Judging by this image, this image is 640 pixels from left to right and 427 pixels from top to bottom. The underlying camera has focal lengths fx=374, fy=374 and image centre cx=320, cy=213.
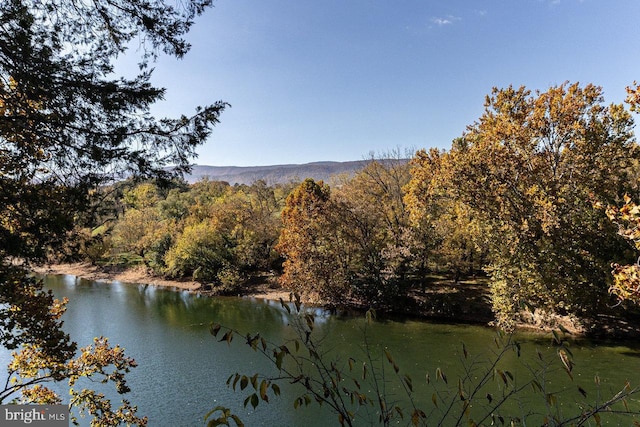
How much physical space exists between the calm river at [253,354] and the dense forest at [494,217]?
1978mm

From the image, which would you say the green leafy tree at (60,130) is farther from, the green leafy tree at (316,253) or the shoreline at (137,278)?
the shoreline at (137,278)

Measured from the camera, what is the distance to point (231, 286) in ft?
91.6

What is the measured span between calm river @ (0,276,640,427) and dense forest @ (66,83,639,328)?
198cm

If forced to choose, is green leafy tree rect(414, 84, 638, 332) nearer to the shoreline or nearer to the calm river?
the calm river

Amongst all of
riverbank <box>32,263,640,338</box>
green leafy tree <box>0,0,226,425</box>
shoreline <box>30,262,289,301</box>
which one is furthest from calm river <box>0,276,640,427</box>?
green leafy tree <box>0,0,226,425</box>

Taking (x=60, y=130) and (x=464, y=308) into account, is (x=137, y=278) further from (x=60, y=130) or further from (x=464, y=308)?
(x=60, y=130)

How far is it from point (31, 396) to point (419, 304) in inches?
690

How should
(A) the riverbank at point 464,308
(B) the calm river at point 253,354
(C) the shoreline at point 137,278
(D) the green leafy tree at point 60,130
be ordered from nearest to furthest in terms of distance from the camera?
(D) the green leafy tree at point 60,130 < (B) the calm river at point 253,354 < (A) the riverbank at point 464,308 < (C) the shoreline at point 137,278

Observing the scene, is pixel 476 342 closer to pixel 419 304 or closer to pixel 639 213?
pixel 419 304

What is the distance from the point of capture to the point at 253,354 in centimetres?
1572

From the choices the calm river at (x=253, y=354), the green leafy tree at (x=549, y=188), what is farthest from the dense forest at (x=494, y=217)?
the calm river at (x=253, y=354)

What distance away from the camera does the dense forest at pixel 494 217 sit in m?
12.9

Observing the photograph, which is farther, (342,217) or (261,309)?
(261,309)

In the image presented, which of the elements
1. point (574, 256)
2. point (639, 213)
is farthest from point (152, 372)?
point (574, 256)
